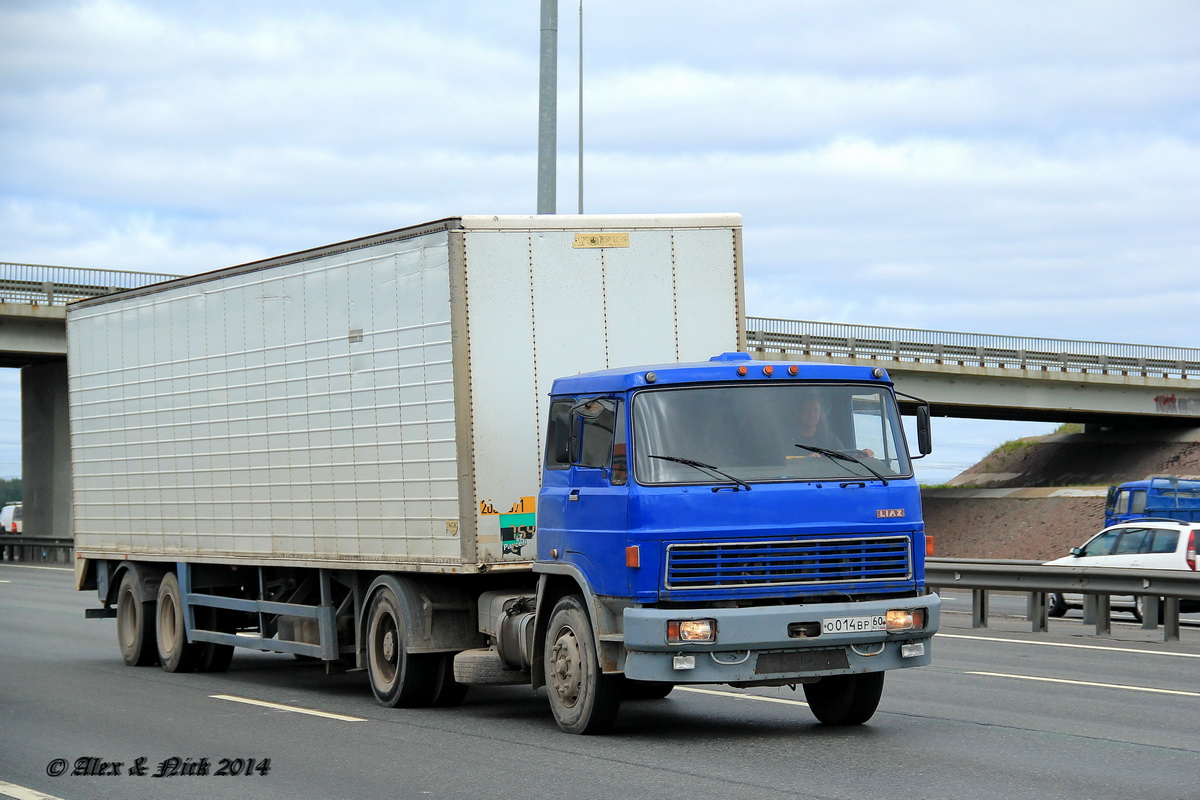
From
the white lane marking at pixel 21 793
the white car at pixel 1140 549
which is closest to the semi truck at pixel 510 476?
the white lane marking at pixel 21 793

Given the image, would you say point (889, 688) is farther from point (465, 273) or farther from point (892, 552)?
point (465, 273)

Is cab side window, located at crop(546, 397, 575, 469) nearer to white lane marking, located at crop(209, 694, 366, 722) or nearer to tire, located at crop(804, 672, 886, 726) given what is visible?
tire, located at crop(804, 672, 886, 726)

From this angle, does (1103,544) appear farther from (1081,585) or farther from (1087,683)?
(1087,683)

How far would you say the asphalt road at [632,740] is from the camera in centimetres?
824

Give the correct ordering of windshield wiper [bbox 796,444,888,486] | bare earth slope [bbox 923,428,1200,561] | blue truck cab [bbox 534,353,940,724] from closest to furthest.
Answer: blue truck cab [bbox 534,353,940,724] → windshield wiper [bbox 796,444,888,486] → bare earth slope [bbox 923,428,1200,561]

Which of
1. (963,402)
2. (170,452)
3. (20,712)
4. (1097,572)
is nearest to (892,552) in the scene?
(20,712)

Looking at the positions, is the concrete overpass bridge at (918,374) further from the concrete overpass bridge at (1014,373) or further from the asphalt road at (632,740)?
the asphalt road at (632,740)

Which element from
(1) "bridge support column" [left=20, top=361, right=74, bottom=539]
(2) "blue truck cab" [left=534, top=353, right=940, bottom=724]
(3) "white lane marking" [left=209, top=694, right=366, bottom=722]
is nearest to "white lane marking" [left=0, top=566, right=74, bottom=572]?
(1) "bridge support column" [left=20, top=361, right=74, bottom=539]

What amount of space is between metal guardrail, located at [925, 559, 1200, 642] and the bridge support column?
1417 inches

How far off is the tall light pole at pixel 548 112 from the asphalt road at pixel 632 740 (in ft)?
19.3

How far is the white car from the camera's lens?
23.3 meters

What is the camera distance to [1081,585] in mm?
19219

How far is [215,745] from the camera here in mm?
10133

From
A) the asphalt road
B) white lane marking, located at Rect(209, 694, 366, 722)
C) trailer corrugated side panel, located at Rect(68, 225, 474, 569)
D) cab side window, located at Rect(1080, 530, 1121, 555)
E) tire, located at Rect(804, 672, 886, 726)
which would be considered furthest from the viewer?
cab side window, located at Rect(1080, 530, 1121, 555)
